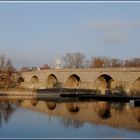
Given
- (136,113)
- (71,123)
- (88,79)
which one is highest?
(88,79)

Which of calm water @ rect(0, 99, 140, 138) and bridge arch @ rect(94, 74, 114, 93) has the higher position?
bridge arch @ rect(94, 74, 114, 93)

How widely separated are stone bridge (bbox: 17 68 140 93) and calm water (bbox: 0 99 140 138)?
14.0 metres

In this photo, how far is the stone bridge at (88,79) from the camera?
4871 cm

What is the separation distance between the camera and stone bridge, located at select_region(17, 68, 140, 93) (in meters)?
48.7

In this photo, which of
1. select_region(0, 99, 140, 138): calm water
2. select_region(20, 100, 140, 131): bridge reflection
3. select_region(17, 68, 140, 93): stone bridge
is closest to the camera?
select_region(0, 99, 140, 138): calm water

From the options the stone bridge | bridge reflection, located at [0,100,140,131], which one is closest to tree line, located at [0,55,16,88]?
the stone bridge

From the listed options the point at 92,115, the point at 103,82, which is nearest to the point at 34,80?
the point at 103,82

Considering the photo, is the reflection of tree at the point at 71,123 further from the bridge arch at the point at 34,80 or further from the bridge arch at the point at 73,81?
the bridge arch at the point at 34,80

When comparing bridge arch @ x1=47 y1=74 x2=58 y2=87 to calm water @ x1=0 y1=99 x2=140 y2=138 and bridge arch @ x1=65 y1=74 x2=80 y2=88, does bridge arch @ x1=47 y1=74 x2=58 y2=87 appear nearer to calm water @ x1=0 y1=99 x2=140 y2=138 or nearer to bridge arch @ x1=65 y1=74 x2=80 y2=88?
bridge arch @ x1=65 y1=74 x2=80 y2=88

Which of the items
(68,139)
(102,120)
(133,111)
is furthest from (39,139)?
(133,111)

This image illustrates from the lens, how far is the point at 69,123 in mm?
26328

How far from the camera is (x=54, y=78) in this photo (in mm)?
66375

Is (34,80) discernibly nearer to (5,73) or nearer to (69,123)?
(5,73)

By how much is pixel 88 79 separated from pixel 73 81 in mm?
7010
